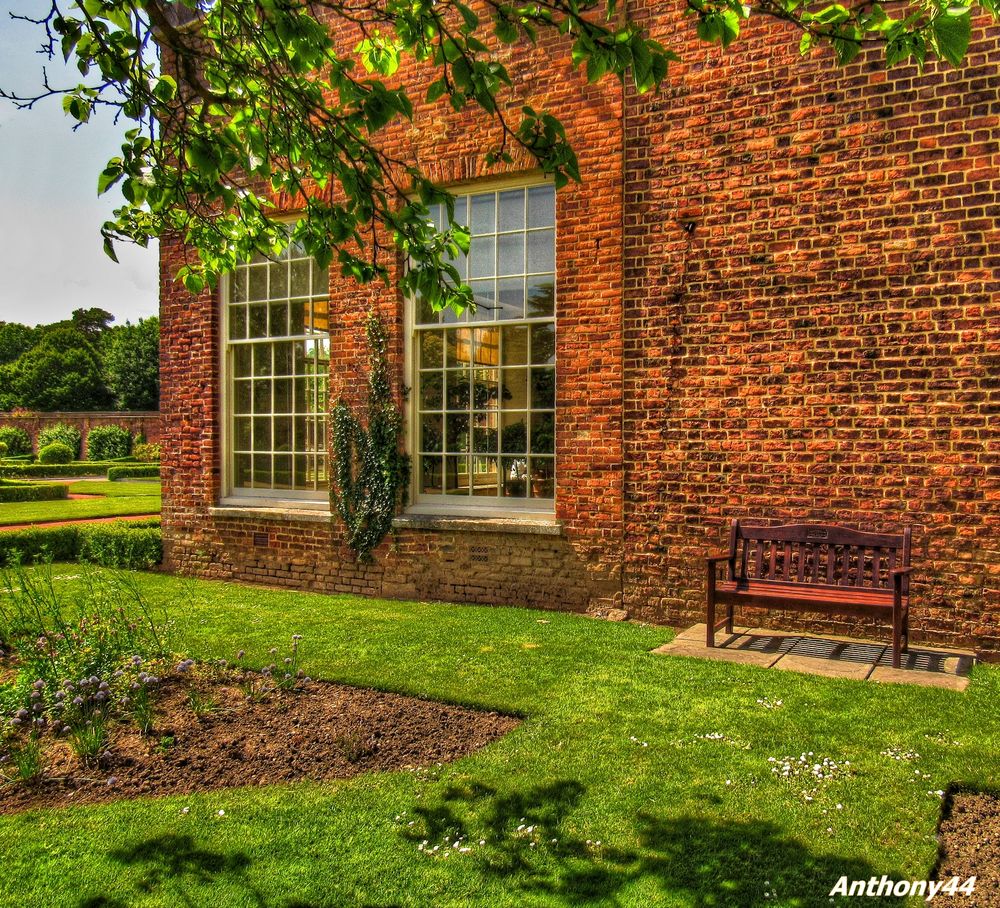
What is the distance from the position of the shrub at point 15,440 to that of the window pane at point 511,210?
46.9 m

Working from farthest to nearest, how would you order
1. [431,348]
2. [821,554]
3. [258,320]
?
[258,320] → [431,348] → [821,554]

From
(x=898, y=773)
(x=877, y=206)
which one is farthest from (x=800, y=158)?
(x=898, y=773)

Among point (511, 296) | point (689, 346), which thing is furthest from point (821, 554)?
point (511, 296)

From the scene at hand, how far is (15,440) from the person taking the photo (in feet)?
153

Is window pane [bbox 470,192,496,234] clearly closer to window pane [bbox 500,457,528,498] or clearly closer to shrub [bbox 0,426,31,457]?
window pane [bbox 500,457,528,498]

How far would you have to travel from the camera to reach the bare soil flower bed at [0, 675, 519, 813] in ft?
13.2

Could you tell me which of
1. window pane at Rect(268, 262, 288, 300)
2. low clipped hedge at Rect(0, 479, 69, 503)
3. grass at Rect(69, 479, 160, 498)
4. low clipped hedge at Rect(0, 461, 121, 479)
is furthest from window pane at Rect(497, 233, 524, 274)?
low clipped hedge at Rect(0, 461, 121, 479)

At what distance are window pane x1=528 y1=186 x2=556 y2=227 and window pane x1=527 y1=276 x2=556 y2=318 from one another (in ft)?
1.88

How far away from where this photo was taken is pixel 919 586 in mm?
6316

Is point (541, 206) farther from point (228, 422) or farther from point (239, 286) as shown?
point (228, 422)

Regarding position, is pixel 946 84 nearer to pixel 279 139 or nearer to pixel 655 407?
pixel 655 407

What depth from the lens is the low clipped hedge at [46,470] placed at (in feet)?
110

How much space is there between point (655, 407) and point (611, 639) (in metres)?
2.19

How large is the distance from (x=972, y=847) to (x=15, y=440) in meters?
53.1
